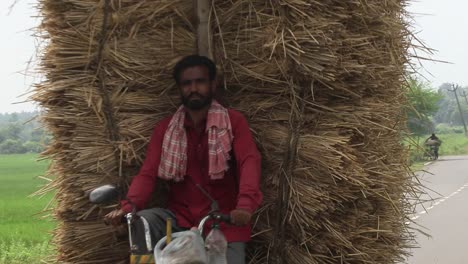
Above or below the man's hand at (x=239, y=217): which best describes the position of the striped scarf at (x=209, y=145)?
above

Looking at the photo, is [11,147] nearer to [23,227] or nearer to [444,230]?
[23,227]

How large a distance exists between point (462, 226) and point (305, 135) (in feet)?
21.7

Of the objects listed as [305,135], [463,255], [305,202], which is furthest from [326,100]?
[463,255]

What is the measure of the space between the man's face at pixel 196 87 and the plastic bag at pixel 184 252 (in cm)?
88

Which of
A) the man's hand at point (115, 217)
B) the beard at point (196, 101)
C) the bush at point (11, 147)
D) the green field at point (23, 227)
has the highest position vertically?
the beard at point (196, 101)

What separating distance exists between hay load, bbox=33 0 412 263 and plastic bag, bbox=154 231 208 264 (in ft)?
3.25

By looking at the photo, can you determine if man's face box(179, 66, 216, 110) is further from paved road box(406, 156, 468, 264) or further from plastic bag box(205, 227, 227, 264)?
paved road box(406, 156, 468, 264)

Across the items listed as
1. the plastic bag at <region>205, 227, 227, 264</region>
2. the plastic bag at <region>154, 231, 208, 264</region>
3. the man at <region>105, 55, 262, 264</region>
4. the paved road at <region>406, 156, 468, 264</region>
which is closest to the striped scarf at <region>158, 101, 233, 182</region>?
the man at <region>105, 55, 262, 264</region>

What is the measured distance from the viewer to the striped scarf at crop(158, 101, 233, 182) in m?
2.98

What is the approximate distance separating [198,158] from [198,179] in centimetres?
10

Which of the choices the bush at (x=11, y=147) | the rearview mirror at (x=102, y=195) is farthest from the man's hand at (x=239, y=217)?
the bush at (x=11, y=147)

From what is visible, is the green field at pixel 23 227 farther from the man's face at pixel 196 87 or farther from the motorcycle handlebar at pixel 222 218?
the motorcycle handlebar at pixel 222 218

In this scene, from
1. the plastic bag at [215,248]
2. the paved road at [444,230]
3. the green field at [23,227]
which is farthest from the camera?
the paved road at [444,230]

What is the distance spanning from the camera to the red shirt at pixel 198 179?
299cm
